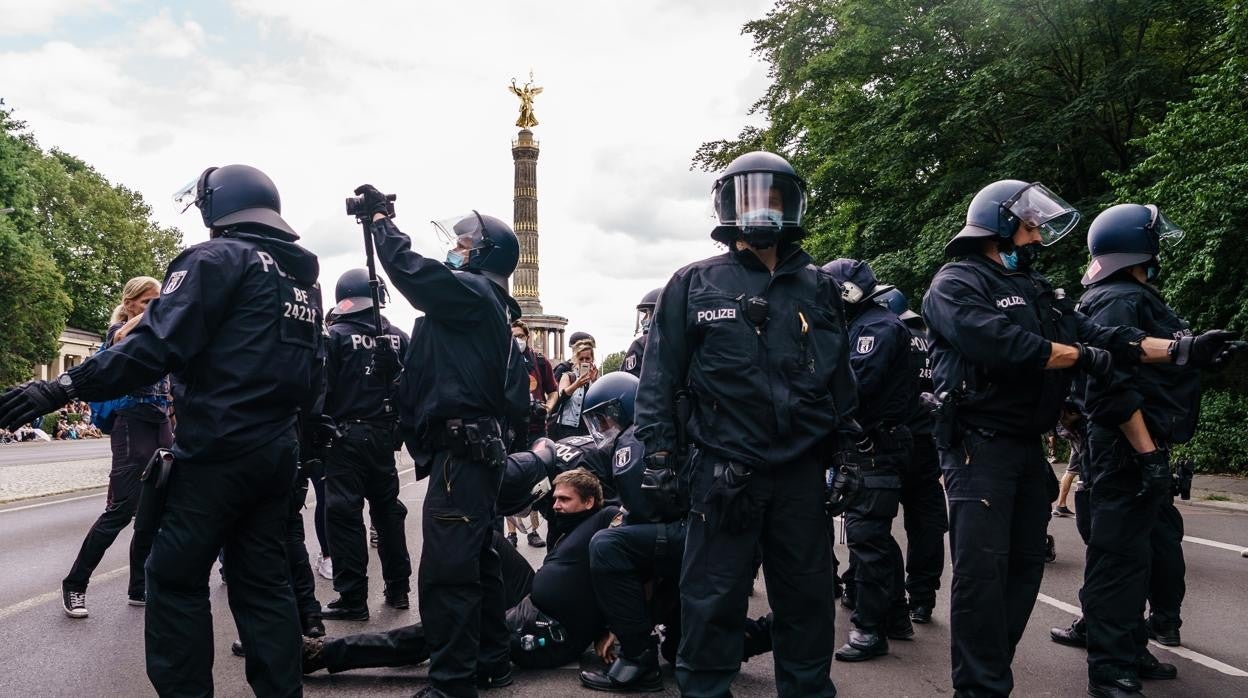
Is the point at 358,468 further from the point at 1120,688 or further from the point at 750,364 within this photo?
the point at 1120,688

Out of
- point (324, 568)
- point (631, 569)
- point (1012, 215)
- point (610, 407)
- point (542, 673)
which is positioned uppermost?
point (1012, 215)

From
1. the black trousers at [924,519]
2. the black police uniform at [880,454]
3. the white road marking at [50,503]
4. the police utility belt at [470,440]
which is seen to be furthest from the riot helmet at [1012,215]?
the white road marking at [50,503]

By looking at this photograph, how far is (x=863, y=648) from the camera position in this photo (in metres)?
5.01

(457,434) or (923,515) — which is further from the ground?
(457,434)

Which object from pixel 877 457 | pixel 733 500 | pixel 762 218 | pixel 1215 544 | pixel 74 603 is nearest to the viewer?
pixel 733 500

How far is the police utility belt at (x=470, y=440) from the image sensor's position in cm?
424

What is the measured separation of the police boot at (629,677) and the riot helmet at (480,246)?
1.91 meters

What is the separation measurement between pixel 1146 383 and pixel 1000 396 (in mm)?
1123

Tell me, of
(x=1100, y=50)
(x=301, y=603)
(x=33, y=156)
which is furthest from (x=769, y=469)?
(x=33, y=156)

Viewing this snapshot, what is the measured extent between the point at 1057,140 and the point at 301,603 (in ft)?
57.1

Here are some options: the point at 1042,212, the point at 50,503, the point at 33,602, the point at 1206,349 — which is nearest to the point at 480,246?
the point at 1042,212

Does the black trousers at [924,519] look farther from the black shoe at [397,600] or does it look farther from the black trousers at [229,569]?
the black trousers at [229,569]

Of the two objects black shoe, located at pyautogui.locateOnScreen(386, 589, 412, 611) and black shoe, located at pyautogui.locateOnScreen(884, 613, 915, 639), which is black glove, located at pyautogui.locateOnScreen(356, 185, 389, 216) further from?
black shoe, located at pyautogui.locateOnScreen(884, 613, 915, 639)

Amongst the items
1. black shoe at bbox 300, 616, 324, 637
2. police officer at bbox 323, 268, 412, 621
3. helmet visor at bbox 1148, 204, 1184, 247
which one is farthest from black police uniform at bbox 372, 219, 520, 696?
helmet visor at bbox 1148, 204, 1184, 247
